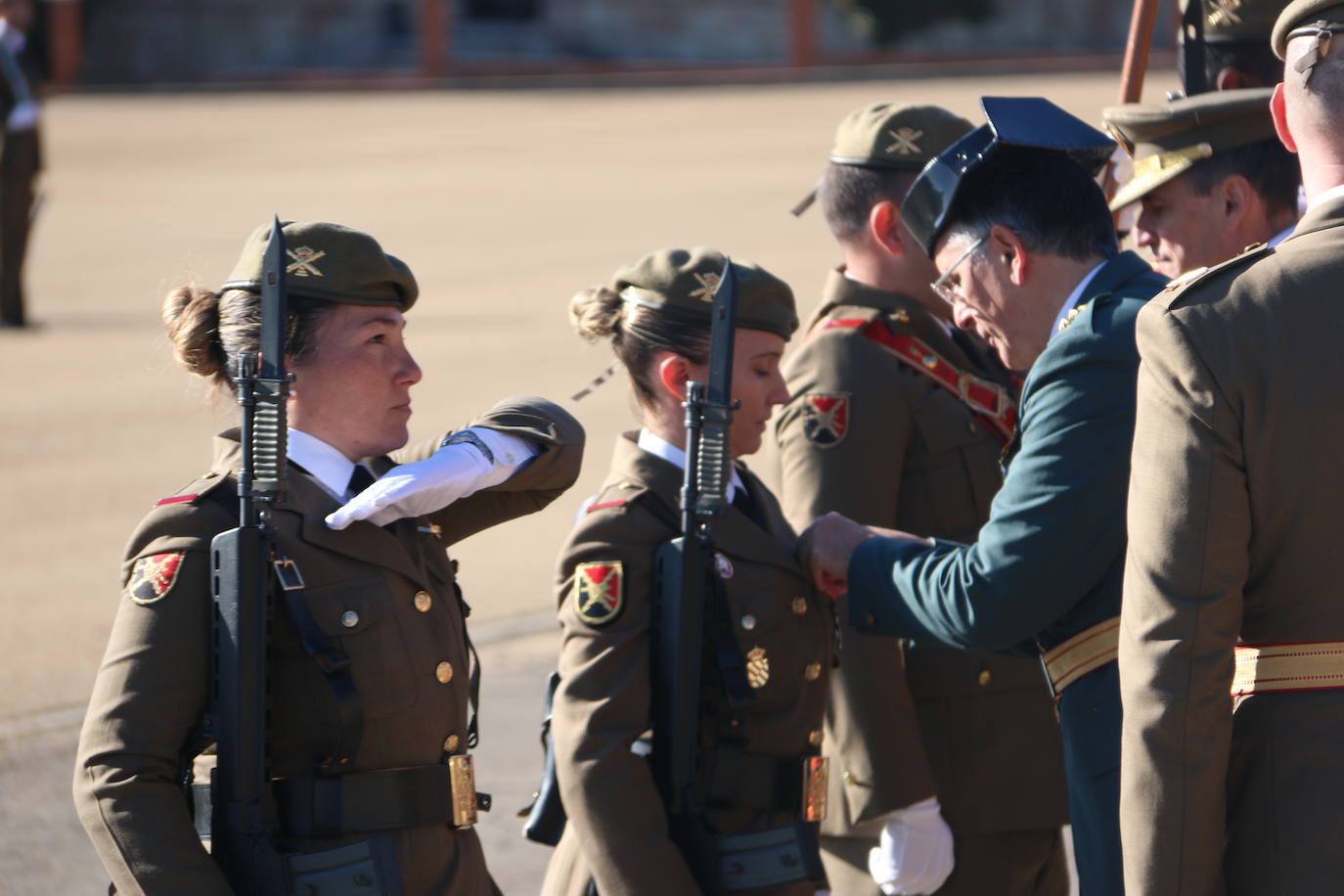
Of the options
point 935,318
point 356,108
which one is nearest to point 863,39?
point 356,108

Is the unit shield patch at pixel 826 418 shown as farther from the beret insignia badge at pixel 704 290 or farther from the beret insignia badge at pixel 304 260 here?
the beret insignia badge at pixel 304 260

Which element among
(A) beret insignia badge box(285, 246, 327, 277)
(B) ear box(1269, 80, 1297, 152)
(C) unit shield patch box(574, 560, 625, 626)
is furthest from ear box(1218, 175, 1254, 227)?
(A) beret insignia badge box(285, 246, 327, 277)

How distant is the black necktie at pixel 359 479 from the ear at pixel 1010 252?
3.71ft

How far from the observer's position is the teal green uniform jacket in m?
3.03

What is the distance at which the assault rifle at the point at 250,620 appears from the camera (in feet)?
8.75

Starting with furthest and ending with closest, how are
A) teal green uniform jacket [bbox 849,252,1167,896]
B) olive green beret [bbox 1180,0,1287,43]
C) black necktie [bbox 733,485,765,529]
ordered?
olive green beret [bbox 1180,0,1287,43]
black necktie [bbox 733,485,765,529]
teal green uniform jacket [bbox 849,252,1167,896]

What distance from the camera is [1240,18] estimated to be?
457cm

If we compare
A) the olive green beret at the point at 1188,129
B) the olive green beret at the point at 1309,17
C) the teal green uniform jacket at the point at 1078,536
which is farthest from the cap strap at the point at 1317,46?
the olive green beret at the point at 1188,129

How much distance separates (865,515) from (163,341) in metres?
1.42

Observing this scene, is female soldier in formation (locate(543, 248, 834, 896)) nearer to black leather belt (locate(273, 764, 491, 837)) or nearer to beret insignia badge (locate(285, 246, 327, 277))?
black leather belt (locate(273, 764, 491, 837))

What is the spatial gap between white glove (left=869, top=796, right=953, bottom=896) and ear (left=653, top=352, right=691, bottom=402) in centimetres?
96

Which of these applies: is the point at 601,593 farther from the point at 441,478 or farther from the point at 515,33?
the point at 515,33

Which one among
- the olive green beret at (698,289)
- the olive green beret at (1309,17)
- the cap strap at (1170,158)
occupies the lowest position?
the olive green beret at (698,289)

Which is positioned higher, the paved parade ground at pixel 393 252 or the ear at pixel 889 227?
the ear at pixel 889 227
